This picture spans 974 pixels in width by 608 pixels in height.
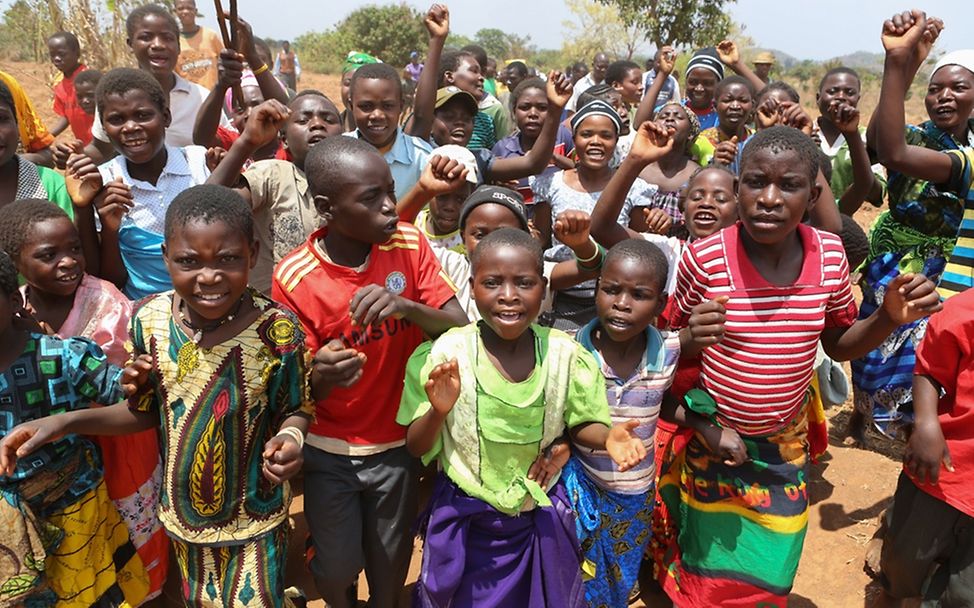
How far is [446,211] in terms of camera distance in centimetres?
317

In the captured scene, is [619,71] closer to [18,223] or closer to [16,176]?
[16,176]

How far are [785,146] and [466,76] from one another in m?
3.47

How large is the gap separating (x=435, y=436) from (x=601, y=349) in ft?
2.38

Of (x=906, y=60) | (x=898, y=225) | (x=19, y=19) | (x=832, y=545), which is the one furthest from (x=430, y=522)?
(x=19, y=19)

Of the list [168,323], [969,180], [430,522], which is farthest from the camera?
[969,180]

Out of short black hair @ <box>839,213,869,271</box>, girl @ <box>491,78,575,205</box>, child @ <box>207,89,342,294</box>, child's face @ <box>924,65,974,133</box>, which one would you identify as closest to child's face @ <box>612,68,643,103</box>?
girl @ <box>491,78,575,205</box>

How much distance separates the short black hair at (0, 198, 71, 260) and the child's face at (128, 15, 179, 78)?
227 centimetres

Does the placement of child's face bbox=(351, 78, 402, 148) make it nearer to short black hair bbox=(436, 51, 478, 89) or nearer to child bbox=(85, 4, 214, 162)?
child bbox=(85, 4, 214, 162)

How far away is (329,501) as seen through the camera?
2.40 meters

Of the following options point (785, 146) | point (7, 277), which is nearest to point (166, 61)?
point (7, 277)

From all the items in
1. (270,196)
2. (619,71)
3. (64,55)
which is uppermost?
(619,71)

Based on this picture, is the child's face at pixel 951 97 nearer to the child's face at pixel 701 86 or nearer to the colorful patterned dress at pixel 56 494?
the child's face at pixel 701 86

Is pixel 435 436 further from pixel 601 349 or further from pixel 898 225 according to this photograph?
pixel 898 225

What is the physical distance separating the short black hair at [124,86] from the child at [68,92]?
15.2 ft
